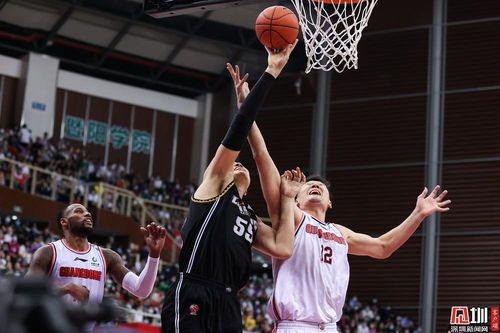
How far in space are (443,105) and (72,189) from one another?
1124 cm

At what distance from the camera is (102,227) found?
24922 millimetres

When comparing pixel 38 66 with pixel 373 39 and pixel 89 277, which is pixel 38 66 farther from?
pixel 89 277

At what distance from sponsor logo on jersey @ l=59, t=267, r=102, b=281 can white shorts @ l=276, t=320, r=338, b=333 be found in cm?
145

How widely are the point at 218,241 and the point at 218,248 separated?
5 cm

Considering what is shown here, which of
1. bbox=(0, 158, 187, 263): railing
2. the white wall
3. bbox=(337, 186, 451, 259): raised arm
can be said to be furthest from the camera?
the white wall

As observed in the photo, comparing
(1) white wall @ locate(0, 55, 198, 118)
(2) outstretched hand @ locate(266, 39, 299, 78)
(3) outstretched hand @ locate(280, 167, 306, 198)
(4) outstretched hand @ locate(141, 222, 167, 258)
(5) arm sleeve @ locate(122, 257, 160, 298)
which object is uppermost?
(1) white wall @ locate(0, 55, 198, 118)

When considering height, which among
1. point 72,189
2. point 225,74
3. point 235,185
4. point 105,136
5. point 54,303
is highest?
point 225,74

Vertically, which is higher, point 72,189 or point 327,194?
point 72,189

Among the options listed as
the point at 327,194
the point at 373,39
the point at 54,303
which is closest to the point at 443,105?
the point at 373,39

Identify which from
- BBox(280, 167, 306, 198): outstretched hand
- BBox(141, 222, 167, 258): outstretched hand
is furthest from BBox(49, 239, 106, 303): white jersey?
BBox(280, 167, 306, 198): outstretched hand

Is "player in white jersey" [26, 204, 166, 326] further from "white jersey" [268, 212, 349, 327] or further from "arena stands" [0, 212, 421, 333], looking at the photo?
"arena stands" [0, 212, 421, 333]

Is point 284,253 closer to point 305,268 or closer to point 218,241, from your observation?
point 305,268

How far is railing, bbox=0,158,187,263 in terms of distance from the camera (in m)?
23.7

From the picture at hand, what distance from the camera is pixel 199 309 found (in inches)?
216
